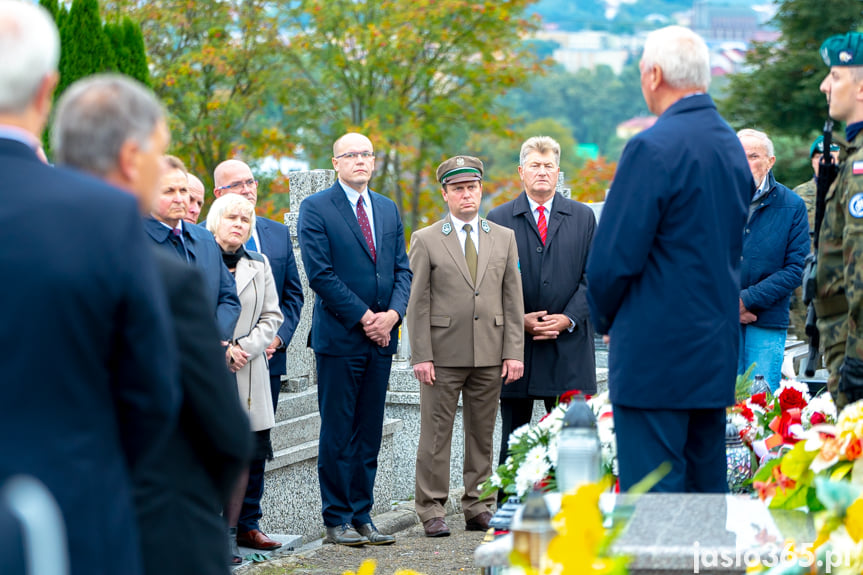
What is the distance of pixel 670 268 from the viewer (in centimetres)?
406

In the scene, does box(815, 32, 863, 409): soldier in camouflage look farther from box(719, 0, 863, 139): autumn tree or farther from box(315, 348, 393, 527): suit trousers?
box(719, 0, 863, 139): autumn tree

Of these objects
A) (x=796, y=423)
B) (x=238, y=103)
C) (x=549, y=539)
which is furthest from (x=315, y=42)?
(x=549, y=539)

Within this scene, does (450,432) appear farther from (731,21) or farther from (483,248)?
(731,21)

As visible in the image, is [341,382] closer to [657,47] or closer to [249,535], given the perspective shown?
[249,535]

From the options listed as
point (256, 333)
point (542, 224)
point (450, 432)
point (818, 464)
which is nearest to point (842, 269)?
point (818, 464)

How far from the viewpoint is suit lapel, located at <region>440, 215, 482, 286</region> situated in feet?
23.5

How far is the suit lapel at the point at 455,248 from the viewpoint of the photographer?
7.17 m

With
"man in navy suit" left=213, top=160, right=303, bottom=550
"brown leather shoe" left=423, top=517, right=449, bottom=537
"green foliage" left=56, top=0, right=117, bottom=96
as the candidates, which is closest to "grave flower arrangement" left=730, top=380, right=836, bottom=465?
"brown leather shoe" left=423, top=517, right=449, bottom=537

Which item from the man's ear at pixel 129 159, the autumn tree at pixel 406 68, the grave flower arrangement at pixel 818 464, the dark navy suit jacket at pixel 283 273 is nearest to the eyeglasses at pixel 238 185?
the dark navy suit jacket at pixel 283 273

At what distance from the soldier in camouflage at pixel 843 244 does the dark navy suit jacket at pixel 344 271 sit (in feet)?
10.4

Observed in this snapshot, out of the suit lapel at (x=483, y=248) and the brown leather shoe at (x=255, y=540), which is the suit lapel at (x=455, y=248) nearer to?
the suit lapel at (x=483, y=248)

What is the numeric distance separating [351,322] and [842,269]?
330cm

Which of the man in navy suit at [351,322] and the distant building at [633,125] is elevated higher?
the distant building at [633,125]

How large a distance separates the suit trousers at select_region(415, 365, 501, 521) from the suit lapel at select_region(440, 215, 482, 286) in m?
0.61
